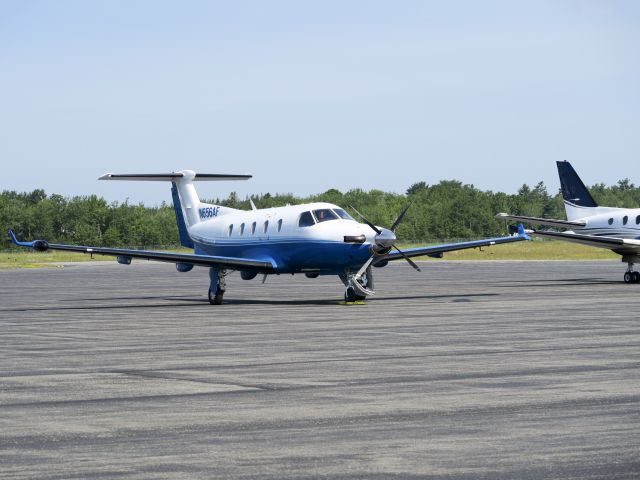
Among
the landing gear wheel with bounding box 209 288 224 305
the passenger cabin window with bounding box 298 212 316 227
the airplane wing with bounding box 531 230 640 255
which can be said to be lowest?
the landing gear wheel with bounding box 209 288 224 305

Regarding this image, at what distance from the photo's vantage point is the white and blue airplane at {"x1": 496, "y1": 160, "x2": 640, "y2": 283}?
45156 mm

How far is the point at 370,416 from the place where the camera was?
12109 mm

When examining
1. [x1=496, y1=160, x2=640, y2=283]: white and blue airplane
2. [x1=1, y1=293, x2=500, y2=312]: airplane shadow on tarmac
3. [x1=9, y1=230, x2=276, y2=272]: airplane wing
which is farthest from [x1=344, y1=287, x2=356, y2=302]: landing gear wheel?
[x1=496, y1=160, x2=640, y2=283]: white and blue airplane

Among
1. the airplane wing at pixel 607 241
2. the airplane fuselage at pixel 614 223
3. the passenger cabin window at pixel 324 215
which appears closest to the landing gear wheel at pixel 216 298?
the passenger cabin window at pixel 324 215

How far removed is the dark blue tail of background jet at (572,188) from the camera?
2073 inches

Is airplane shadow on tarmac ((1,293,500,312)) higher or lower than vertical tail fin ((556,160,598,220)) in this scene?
lower

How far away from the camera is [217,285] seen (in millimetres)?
34938

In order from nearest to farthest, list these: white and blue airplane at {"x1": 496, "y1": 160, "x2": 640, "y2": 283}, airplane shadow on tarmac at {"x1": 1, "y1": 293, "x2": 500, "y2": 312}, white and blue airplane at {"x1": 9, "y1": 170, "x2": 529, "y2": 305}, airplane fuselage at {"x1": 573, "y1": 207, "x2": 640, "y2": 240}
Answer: white and blue airplane at {"x1": 9, "y1": 170, "x2": 529, "y2": 305}
airplane shadow on tarmac at {"x1": 1, "y1": 293, "x2": 500, "y2": 312}
white and blue airplane at {"x1": 496, "y1": 160, "x2": 640, "y2": 283}
airplane fuselage at {"x1": 573, "y1": 207, "x2": 640, "y2": 240}

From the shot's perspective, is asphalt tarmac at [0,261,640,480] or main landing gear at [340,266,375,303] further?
main landing gear at [340,266,375,303]

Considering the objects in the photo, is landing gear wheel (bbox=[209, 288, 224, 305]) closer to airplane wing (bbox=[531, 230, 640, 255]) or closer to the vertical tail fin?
airplane wing (bbox=[531, 230, 640, 255])

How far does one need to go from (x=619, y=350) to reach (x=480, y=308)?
11.3 metres

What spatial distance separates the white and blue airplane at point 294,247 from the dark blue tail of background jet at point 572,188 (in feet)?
53.1

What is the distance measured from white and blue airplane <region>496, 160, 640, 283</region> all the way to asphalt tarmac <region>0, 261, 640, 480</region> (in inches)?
637

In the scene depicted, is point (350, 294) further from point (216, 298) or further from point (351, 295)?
point (216, 298)
